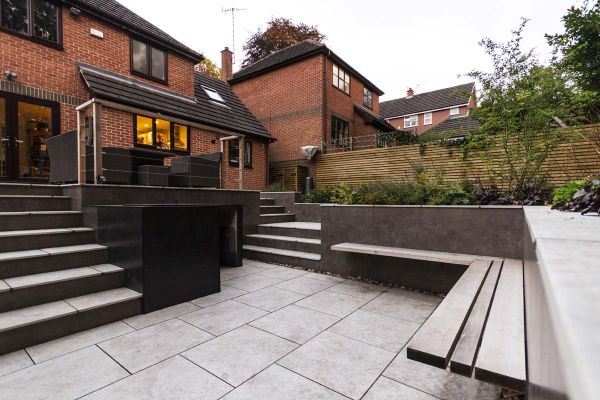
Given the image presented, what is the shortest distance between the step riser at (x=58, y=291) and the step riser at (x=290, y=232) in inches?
134

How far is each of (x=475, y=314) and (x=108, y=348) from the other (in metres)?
3.03

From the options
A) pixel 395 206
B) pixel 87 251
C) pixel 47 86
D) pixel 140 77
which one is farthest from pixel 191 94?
pixel 395 206

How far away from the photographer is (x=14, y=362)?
243 cm

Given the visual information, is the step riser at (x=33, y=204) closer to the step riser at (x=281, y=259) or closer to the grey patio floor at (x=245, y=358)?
the grey patio floor at (x=245, y=358)

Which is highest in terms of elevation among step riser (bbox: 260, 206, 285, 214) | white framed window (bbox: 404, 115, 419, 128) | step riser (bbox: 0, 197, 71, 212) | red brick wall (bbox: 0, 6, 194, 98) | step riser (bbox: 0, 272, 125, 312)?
white framed window (bbox: 404, 115, 419, 128)

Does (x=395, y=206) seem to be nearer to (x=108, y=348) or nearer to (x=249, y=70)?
(x=108, y=348)

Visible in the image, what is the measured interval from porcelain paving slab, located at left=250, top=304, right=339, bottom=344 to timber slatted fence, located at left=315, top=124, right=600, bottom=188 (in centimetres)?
467

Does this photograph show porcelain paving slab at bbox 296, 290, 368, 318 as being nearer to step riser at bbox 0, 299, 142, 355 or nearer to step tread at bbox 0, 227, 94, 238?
step riser at bbox 0, 299, 142, 355

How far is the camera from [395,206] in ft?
14.6

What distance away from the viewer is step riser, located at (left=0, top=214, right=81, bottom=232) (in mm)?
3811

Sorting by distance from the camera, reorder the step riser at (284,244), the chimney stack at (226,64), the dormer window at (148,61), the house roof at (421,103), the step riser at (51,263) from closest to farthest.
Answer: the step riser at (51,263)
the step riser at (284,244)
the dormer window at (148,61)
the chimney stack at (226,64)
the house roof at (421,103)

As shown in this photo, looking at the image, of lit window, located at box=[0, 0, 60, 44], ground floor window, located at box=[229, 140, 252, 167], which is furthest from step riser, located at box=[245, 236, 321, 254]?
lit window, located at box=[0, 0, 60, 44]

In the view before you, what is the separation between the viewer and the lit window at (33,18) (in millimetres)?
6960

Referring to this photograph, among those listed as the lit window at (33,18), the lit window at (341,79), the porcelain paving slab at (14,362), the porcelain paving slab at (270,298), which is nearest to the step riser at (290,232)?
the porcelain paving slab at (270,298)
